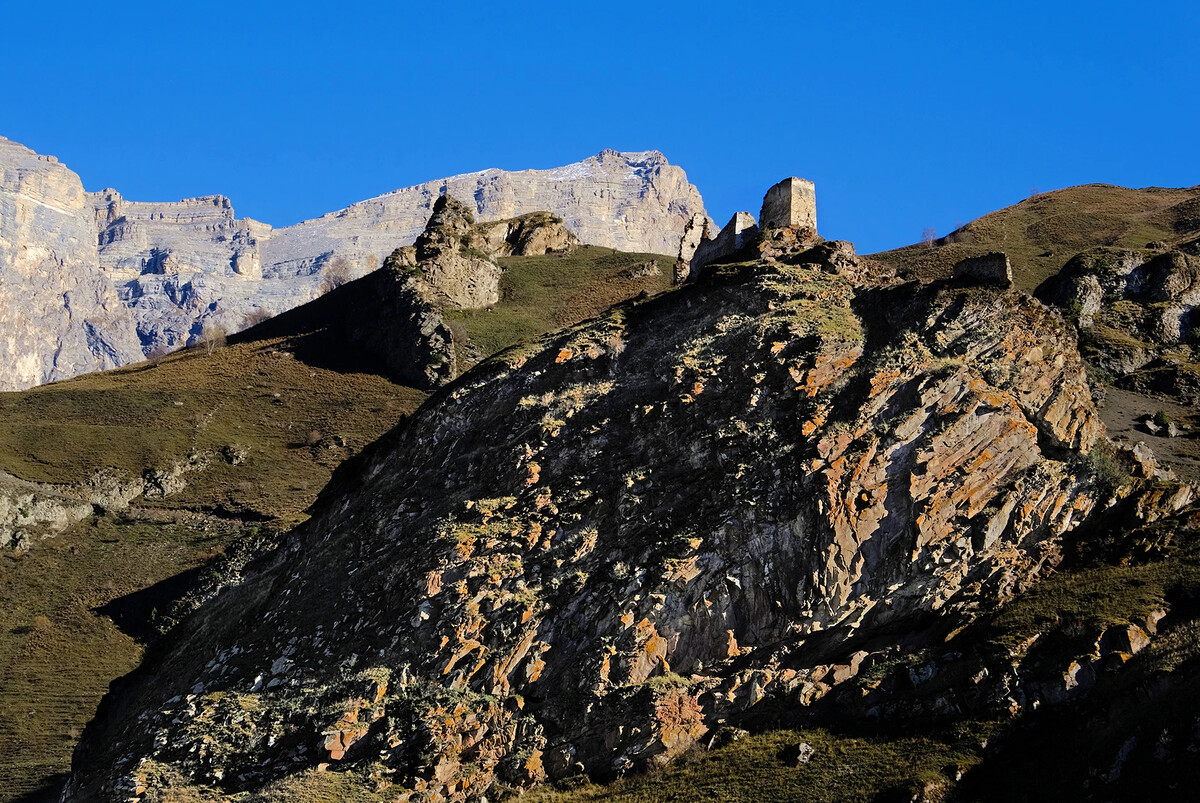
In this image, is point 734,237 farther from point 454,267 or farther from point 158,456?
point 454,267

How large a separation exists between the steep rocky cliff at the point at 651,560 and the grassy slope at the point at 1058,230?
5089cm

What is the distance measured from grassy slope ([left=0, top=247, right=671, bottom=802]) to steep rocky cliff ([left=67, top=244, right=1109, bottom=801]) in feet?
42.2

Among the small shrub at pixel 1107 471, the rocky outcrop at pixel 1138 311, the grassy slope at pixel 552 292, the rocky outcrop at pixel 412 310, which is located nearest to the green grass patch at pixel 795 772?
the small shrub at pixel 1107 471

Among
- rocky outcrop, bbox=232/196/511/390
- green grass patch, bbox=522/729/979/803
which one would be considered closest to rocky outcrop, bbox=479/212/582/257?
rocky outcrop, bbox=232/196/511/390

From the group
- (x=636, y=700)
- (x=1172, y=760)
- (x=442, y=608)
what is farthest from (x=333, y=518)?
(x=1172, y=760)

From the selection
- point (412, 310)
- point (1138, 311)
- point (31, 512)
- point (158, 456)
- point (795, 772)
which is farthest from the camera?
point (412, 310)

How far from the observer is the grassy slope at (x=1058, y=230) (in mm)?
100688

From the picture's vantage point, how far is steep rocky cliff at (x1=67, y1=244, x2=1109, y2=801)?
35438mm

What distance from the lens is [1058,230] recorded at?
111 metres

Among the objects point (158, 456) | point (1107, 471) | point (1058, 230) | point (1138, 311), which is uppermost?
point (1058, 230)

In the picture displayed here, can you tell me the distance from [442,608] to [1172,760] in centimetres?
2018

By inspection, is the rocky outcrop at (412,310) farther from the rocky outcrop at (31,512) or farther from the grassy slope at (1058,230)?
the grassy slope at (1058,230)

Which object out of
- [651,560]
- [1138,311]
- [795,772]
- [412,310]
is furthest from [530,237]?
[795,772]

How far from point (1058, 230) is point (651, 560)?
84.5 meters
